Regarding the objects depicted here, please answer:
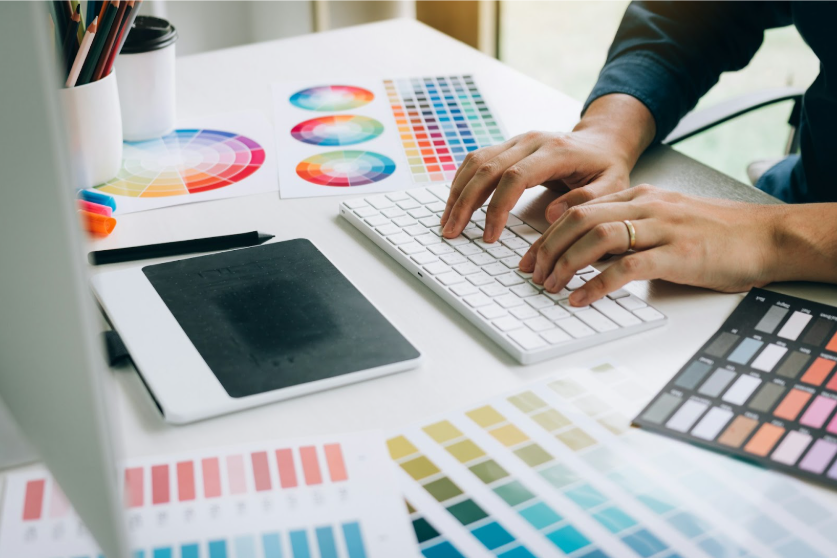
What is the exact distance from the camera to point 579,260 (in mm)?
711

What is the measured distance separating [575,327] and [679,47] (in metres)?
0.64

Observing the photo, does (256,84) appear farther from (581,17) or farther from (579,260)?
(581,17)

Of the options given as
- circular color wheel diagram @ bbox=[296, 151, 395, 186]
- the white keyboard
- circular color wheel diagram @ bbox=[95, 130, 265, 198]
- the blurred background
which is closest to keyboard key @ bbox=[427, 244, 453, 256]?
the white keyboard

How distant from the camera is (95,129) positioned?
0.91 meters

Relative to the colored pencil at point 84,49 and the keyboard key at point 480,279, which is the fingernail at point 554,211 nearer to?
the keyboard key at point 480,279

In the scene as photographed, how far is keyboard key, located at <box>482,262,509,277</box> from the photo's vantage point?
2.44ft

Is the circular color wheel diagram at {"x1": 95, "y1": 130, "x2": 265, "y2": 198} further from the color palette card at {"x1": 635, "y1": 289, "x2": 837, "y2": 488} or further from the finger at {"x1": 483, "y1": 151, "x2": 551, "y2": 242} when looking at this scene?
the color palette card at {"x1": 635, "y1": 289, "x2": 837, "y2": 488}

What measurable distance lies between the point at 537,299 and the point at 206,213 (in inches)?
15.7

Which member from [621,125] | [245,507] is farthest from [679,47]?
[245,507]

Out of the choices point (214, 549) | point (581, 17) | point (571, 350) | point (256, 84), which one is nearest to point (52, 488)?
point (214, 549)

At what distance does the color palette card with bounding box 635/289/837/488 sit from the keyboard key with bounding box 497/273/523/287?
0.56ft

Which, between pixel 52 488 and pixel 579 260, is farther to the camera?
pixel 579 260

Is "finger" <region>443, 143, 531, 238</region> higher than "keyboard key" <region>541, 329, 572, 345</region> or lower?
higher

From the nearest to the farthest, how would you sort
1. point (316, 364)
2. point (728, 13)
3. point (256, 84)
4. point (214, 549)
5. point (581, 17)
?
point (214, 549) < point (316, 364) < point (728, 13) < point (256, 84) < point (581, 17)
